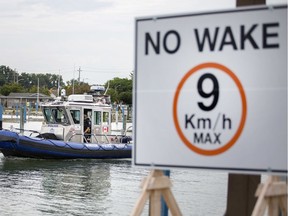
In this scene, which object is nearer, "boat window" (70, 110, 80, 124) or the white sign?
the white sign

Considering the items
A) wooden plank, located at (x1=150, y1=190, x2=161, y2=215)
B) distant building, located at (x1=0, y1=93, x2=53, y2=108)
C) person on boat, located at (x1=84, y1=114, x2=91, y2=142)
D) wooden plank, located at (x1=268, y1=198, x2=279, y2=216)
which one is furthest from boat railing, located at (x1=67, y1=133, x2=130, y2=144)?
distant building, located at (x1=0, y1=93, x2=53, y2=108)

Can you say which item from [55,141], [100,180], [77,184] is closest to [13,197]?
[77,184]

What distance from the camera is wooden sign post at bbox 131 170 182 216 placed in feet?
10.1

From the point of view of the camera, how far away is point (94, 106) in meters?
23.7

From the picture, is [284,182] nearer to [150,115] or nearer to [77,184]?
[150,115]

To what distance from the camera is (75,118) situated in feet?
77.0

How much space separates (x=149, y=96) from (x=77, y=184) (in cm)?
1468

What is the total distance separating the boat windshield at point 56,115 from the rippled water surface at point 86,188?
1.68 metres

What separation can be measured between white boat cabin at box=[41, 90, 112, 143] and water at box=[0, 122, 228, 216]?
3.60 feet

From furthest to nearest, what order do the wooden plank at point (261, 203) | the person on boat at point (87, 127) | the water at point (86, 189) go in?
1. the person on boat at point (87, 127)
2. the water at point (86, 189)
3. the wooden plank at point (261, 203)

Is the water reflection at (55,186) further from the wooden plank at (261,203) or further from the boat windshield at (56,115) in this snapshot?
the wooden plank at (261,203)

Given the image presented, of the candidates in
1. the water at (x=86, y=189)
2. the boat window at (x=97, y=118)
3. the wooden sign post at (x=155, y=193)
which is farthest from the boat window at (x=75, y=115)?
the wooden sign post at (x=155, y=193)

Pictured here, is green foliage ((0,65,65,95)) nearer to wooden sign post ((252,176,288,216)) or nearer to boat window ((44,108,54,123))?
boat window ((44,108,54,123))

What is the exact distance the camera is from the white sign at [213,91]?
9.14ft
